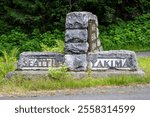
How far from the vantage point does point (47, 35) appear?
2119cm

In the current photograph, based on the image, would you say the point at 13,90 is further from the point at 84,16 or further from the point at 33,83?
the point at 84,16

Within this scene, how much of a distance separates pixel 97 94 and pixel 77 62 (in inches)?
78.1

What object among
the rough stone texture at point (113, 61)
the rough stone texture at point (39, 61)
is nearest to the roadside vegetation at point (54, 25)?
the rough stone texture at point (39, 61)

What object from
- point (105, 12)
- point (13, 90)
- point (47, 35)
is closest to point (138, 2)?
point (105, 12)

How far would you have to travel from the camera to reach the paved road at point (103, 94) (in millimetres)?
9422

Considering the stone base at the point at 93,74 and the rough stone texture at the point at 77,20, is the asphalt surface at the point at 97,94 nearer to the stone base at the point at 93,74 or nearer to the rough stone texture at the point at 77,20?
the stone base at the point at 93,74

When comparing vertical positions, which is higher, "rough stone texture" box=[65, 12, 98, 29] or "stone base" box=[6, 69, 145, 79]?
"rough stone texture" box=[65, 12, 98, 29]

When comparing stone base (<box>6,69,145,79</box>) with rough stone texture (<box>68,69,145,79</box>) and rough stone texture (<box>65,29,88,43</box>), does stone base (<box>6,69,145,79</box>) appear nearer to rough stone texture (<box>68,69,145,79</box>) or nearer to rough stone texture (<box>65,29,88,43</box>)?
rough stone texture (<box>68,69,145,79</box>)

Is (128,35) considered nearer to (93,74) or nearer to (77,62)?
(77,62)

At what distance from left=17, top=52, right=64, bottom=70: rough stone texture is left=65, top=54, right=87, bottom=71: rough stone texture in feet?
0.86

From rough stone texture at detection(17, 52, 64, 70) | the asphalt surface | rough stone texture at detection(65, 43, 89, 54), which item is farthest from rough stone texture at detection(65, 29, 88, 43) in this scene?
the asphalt surface

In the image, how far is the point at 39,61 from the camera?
39.7 feet

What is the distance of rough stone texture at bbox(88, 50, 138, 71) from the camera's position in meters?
11.8

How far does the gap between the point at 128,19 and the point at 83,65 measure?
11.9m
